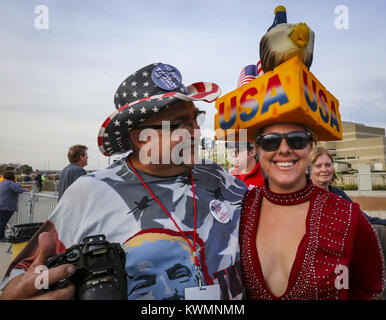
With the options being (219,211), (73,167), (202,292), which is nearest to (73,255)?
(202,292)

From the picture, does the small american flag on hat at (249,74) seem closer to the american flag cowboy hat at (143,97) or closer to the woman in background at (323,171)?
the american flag cowboy hat at (143,97)

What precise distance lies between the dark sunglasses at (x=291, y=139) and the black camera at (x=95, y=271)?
1115 mm

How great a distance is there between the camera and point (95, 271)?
105 centimetres

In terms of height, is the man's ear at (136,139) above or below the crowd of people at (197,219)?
above

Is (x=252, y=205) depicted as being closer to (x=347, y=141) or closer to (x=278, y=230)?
(x=278, y=230)

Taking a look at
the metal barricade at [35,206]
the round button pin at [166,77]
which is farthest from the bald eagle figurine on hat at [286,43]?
the metal barricade at [35,206]

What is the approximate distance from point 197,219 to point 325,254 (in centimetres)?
74

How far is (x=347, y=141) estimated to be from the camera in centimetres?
6781

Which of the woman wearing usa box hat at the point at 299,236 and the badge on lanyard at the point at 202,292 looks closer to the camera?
the badge on lanyard at the point at 202,292

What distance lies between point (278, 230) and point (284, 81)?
902 millimetres

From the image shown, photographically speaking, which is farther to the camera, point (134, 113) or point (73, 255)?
point (134, 113)

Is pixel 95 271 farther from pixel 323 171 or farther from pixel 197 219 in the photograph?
pixel 323 171

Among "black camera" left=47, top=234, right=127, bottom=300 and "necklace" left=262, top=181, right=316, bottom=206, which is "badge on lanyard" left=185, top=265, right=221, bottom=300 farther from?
"necklace" left=262, top=181, right=316, bottom=206

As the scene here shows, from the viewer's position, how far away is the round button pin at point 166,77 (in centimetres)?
177
